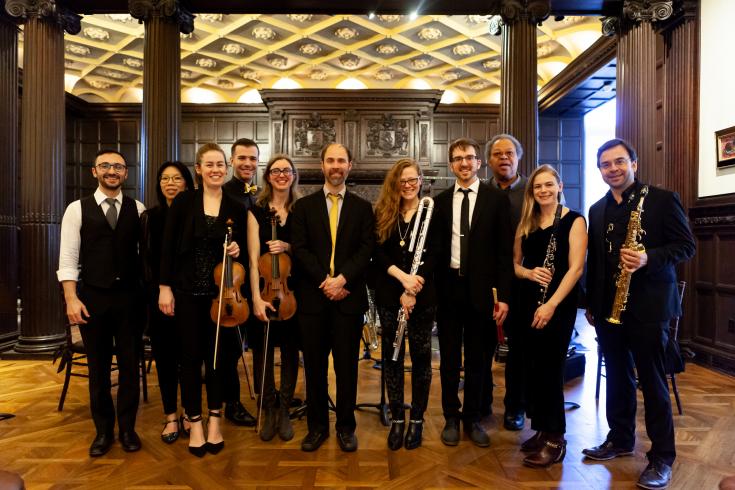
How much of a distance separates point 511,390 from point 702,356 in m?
2.87

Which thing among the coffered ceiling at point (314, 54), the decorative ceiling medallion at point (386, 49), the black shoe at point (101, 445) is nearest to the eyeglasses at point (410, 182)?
the black shoe at point (101, 445)

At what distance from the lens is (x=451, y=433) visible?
8.82 feet

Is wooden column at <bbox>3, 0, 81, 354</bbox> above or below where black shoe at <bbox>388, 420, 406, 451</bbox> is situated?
above

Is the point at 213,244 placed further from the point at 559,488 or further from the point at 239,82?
the point at 239,82

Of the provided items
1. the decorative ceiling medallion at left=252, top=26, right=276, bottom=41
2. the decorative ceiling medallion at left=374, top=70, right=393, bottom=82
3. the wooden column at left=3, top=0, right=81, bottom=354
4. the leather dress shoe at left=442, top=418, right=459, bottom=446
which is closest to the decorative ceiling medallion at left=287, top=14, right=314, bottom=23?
the decorative ceiling medallion at left=252, top=26, right=276, bottom=41

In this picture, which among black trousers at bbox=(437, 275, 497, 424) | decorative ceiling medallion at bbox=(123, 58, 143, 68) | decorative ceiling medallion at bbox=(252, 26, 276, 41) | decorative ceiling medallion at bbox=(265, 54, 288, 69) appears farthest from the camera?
decorative ceiling medallion at bbox=(265, 54, 288, 69)

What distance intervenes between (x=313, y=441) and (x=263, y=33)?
703 cm

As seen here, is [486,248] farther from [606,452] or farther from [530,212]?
[606,452]

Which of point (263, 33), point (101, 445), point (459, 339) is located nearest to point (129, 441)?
point (101, 445)

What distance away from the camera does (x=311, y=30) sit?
7.62 metres

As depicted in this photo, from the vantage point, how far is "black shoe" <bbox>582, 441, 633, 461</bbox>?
2508 mm

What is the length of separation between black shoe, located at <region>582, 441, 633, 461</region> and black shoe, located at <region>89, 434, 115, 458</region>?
2662 millimetres

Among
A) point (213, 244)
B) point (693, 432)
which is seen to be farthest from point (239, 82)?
point (693, 432)

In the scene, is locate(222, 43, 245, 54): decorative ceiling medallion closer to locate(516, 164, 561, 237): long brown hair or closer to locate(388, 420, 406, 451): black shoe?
locate(516, 164, 561, 237): long brown hair
